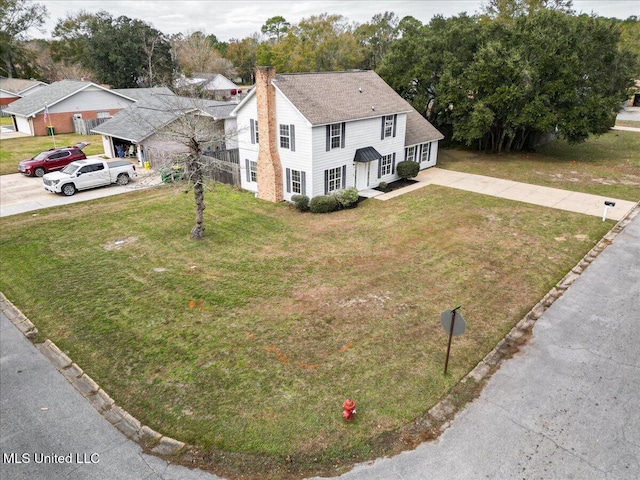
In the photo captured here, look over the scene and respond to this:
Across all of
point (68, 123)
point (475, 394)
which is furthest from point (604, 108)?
point (68, 123)

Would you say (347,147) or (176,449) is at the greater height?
(347,147)

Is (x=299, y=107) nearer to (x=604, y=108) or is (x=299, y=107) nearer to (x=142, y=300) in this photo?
(x=142, y=300)

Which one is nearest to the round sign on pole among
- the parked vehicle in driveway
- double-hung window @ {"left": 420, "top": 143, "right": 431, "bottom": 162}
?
double-hung window @ {"left": 420, "top": 143, "right": 431, "bottom": 162}

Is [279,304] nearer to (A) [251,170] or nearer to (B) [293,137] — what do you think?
(B) [293,137]

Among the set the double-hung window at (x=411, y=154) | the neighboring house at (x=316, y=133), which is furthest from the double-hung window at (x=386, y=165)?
the double-hung window at (x=411, y=154)

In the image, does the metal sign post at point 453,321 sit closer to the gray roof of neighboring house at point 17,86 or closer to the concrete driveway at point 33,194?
the concrete driveway at point 33,194

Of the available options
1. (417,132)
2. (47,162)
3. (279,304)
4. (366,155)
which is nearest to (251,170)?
(366,155)
